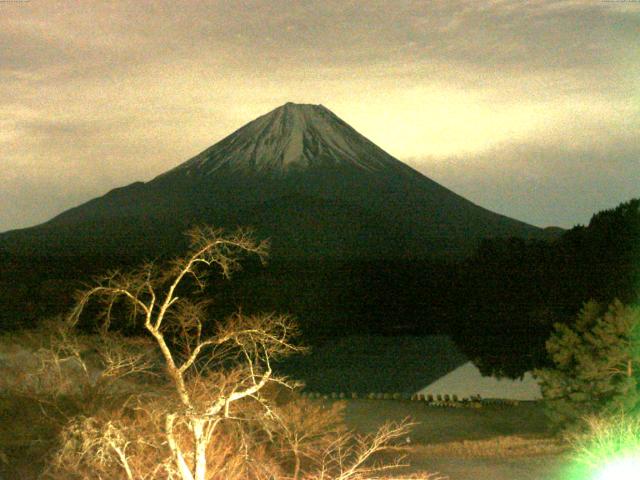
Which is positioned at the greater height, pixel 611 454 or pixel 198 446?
pixel 198 446

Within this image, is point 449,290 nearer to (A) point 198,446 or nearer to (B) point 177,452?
→ (A) point 198,446

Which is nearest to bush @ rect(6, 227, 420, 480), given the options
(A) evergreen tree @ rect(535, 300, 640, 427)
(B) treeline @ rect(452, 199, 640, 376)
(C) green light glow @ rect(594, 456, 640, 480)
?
(C) green light glow @ rect(594, 456, 640, 480)

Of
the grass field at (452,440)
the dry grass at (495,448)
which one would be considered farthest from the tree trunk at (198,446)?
the dry grass at (495,448)

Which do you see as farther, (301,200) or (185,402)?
(301,200)

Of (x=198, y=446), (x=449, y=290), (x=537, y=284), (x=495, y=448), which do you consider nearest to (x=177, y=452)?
(x=198, y=446)

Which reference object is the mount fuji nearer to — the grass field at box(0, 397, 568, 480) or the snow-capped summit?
the snow-capped summit

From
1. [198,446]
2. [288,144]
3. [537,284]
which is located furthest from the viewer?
[288,144]

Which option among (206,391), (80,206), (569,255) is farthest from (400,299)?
(80,206)
